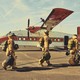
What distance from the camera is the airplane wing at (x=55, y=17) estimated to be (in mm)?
34859

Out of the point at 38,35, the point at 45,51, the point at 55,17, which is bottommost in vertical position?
the point at 45,51

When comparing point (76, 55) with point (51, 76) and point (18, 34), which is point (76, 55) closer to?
point (51, 76)

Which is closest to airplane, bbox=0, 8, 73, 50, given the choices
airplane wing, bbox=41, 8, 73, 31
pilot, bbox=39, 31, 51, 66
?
airplane wing, bbox=41, 8, 73, 31

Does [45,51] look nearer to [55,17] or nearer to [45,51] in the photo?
[45,51]

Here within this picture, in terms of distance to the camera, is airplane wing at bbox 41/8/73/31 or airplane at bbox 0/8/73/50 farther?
airplane at bbox 0/8/73/50

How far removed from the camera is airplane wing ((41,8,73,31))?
114ft

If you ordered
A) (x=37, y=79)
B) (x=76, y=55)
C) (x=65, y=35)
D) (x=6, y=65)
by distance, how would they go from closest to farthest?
(x=37, y=79), (x=6, y=65), (x=76, y=55), (x=65, y=35)

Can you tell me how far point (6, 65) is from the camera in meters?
13.5

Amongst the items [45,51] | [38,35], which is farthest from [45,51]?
[38,35]

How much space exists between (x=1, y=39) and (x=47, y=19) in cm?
895

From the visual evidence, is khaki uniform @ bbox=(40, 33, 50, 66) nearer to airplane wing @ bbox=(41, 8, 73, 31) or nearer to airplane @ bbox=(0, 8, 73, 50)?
airplane wing @ bbox=(41, 8, 73, 31)

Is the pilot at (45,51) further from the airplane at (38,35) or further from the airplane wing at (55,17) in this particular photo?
the airplane at (38,35)

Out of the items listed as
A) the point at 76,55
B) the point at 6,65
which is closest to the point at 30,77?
the point at 6,65

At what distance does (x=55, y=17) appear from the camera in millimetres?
36531
